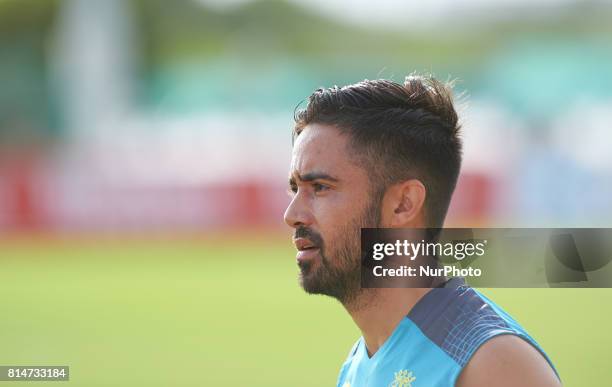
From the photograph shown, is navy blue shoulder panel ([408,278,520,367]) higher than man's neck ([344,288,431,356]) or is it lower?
lower

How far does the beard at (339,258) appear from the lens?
3416mm

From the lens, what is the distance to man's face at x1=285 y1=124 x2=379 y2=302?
341 cm

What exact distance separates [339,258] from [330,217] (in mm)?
151

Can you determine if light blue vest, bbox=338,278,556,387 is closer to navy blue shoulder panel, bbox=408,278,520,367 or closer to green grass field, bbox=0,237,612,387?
navy blue shoulder panel, bbox=408,278,520,367

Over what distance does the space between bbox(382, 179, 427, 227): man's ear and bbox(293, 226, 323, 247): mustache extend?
244 millimetres

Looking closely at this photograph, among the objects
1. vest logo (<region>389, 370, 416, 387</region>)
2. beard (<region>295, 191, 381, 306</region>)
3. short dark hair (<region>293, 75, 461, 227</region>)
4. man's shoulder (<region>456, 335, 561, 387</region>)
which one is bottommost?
man's shoulder (<region>456, 335, 561, 387</region>)

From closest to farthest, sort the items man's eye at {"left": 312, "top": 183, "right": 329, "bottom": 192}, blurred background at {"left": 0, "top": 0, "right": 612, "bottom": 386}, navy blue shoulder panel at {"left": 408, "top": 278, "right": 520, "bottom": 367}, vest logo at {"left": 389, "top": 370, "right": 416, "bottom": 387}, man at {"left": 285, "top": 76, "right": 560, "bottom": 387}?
navy blue shoulder panel at {"left": 408, "top": 278, "right": 520, "bottom": 367} < vest logo at {"left": 389, "top": 370, "right": 416, "bottom": 387} < man at {"left": 285, "top": 76, "right": 560, "bottom": 387} < man's eye at {"left": 312, "top": 183, "right": 329, "bottom": 192} < blurred background at {"left": 0, "top": 0, "right": 612, "bottom": 386}

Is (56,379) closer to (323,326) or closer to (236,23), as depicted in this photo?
(323,326)

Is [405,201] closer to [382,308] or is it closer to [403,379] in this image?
[382,308]

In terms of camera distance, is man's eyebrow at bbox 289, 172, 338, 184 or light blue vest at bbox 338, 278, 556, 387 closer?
light blue vest at bbox 338, 278, 556, 387

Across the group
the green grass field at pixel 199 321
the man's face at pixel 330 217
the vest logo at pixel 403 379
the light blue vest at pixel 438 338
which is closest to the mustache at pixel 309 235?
the man's face at pixel 330 217

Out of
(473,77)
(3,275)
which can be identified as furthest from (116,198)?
(473,77)

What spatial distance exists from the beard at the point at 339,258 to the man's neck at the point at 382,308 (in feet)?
0.31

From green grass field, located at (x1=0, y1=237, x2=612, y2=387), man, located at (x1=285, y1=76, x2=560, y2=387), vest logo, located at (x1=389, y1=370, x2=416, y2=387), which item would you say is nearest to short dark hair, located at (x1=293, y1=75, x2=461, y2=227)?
man, located at (x1=285, y1=76, x2=560, y2=387)
